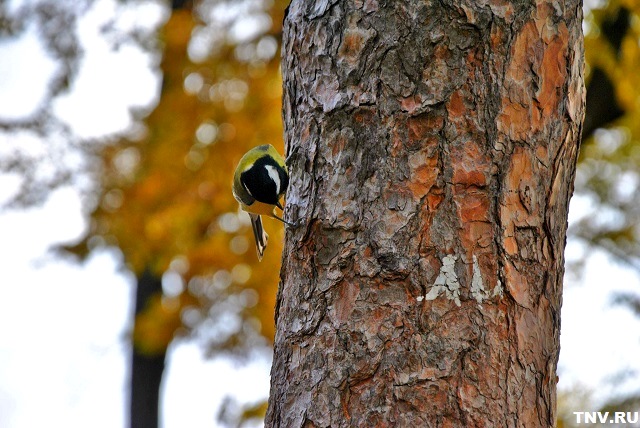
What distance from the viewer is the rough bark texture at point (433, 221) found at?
1968 mm

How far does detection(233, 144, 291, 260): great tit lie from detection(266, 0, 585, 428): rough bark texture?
3.74ft

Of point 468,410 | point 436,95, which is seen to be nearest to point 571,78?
point 436,95

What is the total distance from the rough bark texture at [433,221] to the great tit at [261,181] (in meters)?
1.14

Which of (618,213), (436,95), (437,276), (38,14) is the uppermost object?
(38,14)

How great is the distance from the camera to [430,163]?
2045 mm

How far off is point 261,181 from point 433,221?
1654 mm

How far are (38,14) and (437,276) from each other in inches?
206

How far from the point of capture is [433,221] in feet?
6.63

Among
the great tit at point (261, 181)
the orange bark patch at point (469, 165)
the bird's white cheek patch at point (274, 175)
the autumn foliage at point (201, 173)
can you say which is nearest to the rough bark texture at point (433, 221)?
the orange bark patch at point (469, 165)

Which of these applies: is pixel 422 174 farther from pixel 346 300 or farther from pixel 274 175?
pixel 274 175

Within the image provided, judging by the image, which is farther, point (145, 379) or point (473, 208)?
point (145, 379)

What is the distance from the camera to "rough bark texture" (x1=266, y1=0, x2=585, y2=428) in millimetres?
1968

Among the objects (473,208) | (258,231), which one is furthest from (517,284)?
(258,231)

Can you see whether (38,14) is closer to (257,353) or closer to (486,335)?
(257,353)
